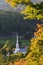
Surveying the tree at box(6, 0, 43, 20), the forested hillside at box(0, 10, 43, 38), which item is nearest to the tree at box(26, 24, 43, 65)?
the tree at box(6, 0, 43, 20)

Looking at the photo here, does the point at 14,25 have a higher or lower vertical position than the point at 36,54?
lower

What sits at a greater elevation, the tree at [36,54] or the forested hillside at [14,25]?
the tree at [36,54]

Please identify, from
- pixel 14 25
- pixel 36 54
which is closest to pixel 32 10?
pixel 36 54

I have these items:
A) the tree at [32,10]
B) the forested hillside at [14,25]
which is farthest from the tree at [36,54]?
the forested hillside at [14,25]

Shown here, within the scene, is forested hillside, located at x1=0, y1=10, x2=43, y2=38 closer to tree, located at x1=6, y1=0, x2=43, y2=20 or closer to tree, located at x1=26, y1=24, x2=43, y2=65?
tree, located at x1=26, y1=24, x2=43, y2=65

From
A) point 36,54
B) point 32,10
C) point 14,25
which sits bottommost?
A: point 14,25

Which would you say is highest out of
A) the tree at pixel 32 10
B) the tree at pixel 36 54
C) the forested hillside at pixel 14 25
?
the tree at pixel 32 10

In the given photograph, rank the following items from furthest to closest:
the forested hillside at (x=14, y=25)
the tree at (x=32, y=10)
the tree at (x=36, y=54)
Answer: the forested hillside at (x=14, y=25)
the tree at (x=36, y=54)
the tree at (x=32, y=10)

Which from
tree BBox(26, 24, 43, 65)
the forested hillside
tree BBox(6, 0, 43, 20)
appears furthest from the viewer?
the forested hillside

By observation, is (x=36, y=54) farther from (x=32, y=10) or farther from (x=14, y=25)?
(x=14, y=25)

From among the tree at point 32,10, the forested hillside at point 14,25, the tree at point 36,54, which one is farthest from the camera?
the forested hillside at point 14,25

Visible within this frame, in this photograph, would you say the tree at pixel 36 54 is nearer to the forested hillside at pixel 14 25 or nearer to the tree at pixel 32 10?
the tree at pixel 32 10

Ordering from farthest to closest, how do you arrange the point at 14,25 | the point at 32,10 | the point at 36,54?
the point at 14,25, the point at 36,54, the point at 32,10

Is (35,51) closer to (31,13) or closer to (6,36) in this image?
(31,13)
